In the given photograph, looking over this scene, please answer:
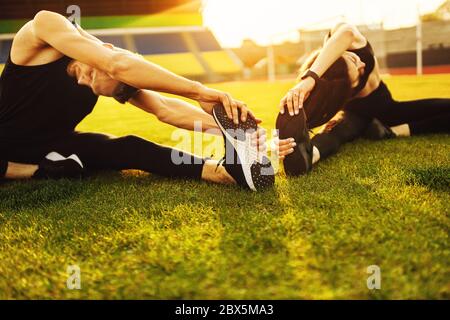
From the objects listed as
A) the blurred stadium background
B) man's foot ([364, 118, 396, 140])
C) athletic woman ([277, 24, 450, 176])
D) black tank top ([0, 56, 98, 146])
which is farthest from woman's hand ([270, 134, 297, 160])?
the blurred stadium background

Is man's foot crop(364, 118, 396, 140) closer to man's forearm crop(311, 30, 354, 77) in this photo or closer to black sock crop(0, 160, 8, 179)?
man's forearm crop(311, 30, 354, 77)

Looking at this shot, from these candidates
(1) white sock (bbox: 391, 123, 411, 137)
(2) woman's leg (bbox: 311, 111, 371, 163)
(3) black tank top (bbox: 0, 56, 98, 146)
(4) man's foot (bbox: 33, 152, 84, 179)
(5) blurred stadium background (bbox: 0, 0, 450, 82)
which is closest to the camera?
(3) black tank top (bbox: 0, 56, 98, 146)

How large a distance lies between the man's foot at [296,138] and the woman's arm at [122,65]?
0.28 m

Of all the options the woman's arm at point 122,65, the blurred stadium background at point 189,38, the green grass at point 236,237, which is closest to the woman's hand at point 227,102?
the woman's arm at point 122,65

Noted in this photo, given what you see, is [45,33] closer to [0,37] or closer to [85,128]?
[85,128]

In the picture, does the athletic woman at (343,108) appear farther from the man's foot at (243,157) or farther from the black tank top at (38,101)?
the black tank top at (38,101)

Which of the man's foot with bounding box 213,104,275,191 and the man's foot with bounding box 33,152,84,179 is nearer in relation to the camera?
the man's foot with bounding box 213,104,275,191

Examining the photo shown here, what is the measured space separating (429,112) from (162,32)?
2299 cm

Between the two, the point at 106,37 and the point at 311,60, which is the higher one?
the point at 106,37

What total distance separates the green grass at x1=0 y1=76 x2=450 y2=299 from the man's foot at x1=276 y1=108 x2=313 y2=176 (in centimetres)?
8

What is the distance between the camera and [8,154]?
Result: 244 cm

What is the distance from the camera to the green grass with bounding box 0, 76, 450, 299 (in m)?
1.18

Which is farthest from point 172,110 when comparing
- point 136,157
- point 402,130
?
point 402,130

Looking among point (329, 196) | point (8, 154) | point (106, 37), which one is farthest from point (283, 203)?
point (106, 37)
